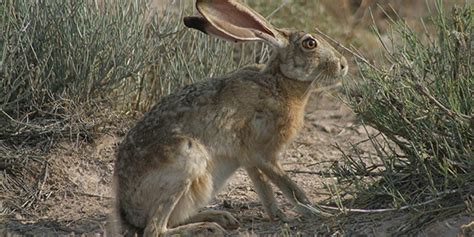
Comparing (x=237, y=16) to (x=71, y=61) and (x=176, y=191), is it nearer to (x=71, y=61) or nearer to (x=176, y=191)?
(x=176, y=191)

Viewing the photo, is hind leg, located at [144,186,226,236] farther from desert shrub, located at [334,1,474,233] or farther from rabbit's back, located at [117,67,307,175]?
desert shrub, located at [334,1,474,233]

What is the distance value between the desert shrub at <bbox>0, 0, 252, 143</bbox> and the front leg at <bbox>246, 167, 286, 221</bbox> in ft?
5.50

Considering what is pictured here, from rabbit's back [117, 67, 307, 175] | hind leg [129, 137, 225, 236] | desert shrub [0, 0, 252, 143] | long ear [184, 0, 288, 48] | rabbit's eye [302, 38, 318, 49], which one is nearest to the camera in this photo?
hind leg [129, 137, 225, 236]

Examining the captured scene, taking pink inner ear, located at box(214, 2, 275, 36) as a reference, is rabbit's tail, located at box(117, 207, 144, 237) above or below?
below

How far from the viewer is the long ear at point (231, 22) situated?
251 inches

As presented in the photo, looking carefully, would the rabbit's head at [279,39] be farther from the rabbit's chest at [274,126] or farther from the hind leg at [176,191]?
the hind leg at [176,191]

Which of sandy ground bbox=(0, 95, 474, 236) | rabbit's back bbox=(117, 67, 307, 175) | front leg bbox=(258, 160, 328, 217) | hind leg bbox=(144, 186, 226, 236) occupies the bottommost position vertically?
sandy ground bbox=(0, 95, 474, 236)

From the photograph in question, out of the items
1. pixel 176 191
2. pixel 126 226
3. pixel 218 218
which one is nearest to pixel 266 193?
pixel 218 218

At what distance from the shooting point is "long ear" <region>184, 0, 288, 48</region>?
6387 millimetres

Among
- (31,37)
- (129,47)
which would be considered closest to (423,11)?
(129,47)

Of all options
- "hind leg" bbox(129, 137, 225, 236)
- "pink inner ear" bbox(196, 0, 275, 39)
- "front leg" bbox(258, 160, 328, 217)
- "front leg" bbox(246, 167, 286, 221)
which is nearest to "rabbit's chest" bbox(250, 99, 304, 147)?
"front leg" bbox(258, 160, 328, 217)

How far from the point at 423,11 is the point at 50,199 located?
4507 millimetres

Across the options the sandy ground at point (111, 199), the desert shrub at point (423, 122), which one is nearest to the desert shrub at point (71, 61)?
the sandy ground at point (111, 199)

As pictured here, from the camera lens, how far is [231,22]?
6461 millimetres
